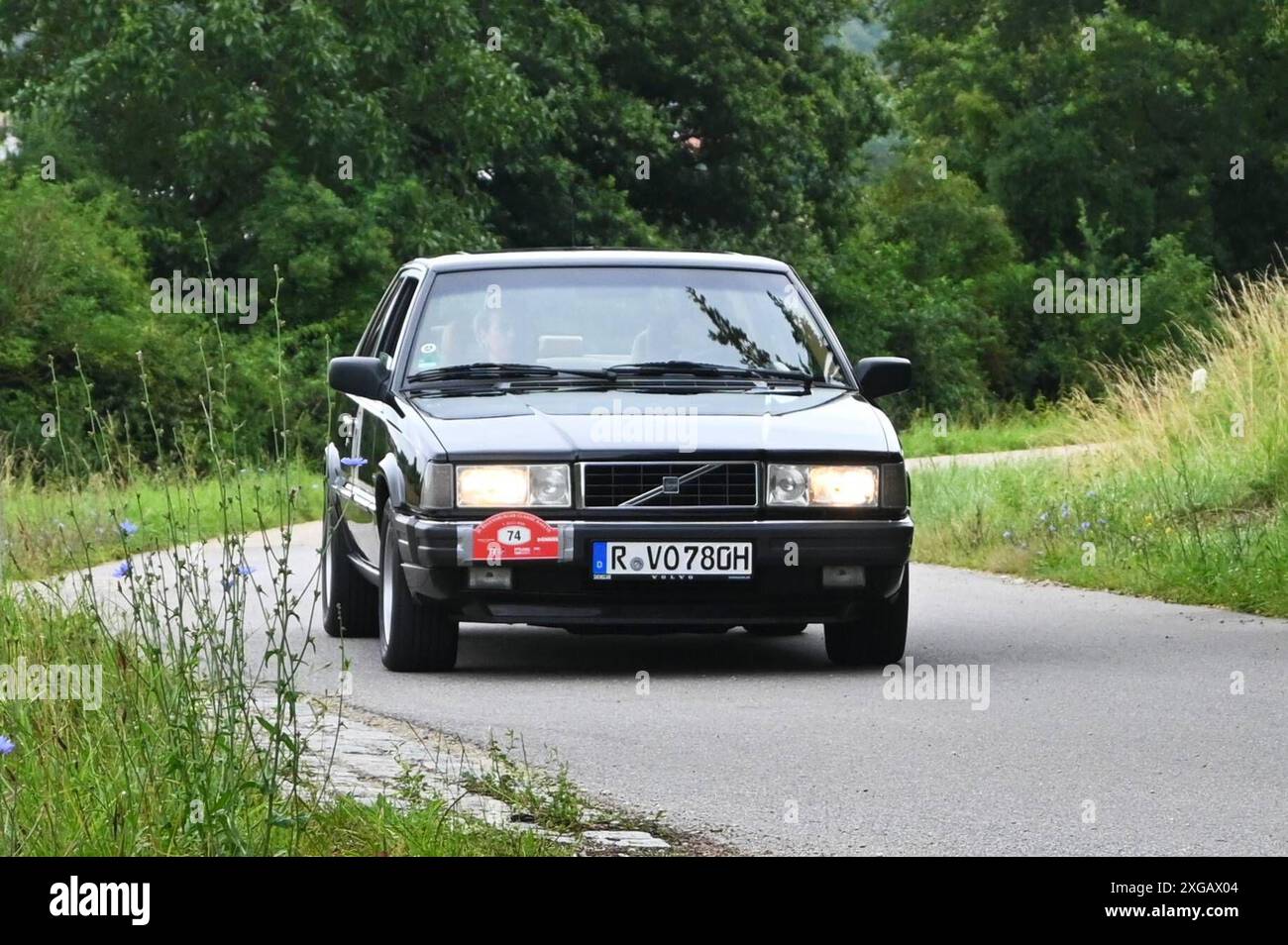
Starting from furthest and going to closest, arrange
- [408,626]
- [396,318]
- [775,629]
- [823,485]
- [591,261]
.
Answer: [775,629], [396,318], [591,261], [408,626], [823,485]

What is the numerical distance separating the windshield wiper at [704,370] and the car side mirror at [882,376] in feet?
0.73

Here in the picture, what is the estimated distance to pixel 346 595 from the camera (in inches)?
493

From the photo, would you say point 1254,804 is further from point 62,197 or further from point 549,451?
point 62,197

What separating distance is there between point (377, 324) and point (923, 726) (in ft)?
15.3

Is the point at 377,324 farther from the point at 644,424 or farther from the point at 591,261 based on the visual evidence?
the point at 644,424

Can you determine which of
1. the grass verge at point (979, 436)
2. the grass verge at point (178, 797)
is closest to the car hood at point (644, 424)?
the grass verge at point (178, 797)

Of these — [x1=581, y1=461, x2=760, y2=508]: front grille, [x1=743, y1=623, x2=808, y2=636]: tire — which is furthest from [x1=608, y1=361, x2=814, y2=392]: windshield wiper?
[x1=743, y1=623, x2=808, y2=636]: tire

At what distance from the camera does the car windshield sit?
11148mm

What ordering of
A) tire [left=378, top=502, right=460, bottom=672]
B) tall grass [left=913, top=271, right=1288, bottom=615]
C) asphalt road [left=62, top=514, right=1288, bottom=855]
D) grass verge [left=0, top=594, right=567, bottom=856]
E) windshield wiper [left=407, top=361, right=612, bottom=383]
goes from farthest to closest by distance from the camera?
1. tall grass [left=913, top=271, right=1288, bottom=615]
2. windshield wiper [left=407, top=361, right=612, bottom=383]
3. tire [left=378, top=502, right=460, bottom=672]
4. asphalt road [left=62, top=514, right=1288, bottom=855]
5. grass verge [left=0, top=594, right=567, bottom=856]

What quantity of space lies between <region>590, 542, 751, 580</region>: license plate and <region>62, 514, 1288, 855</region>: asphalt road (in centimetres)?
46

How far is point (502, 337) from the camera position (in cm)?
1121

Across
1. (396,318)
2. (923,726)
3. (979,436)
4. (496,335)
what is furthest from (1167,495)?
(979,436)

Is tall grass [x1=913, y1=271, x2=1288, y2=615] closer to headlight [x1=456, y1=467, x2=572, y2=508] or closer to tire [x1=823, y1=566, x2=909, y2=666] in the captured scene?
tire [x1=823, y1=566, x2=909, y2=666]

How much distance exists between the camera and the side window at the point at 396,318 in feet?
39.0
